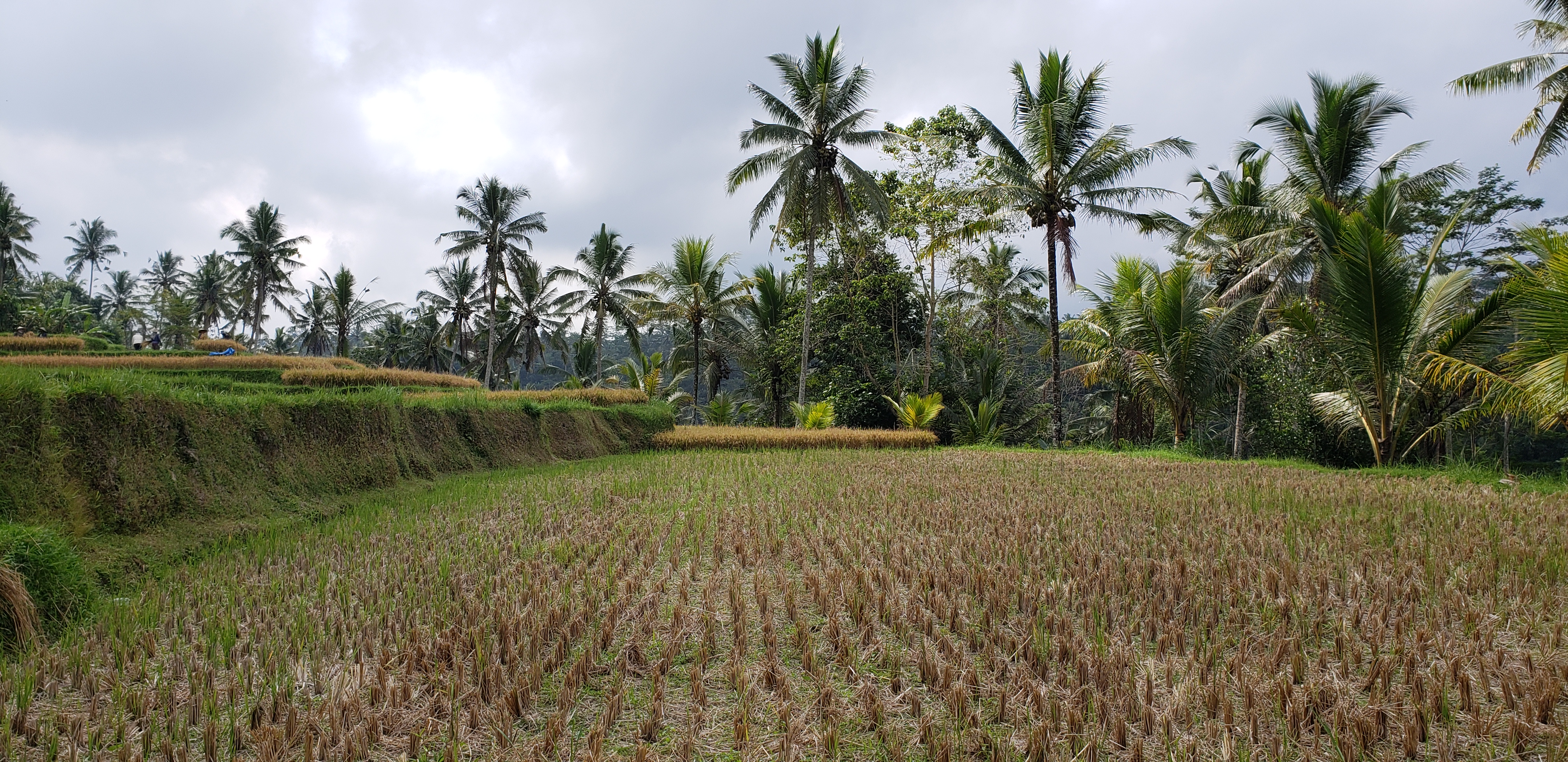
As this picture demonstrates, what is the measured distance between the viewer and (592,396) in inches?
634

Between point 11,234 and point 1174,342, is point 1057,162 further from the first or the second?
point 11,234

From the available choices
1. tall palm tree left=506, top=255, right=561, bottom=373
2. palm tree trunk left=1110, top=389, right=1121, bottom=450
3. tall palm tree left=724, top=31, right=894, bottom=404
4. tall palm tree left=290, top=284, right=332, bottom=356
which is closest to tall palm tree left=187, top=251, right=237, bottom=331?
tall palm tree left=290, top=284, right=332, bottom=356

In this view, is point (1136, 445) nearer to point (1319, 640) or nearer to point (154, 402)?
point (1319, 640)

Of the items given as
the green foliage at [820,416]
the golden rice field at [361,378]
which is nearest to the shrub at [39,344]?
the golden rice field at [361,378]

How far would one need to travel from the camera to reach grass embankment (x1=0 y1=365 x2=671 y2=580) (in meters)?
3.88

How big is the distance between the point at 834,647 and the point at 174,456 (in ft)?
16.2

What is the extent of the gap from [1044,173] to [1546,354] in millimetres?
9995

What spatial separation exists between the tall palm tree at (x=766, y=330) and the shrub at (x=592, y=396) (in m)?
6.86

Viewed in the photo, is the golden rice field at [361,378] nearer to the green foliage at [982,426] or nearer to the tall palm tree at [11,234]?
the green foliage at [982,426]

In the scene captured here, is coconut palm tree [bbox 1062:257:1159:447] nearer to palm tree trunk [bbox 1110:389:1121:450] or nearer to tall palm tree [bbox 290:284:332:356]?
palm tree trunk [bbox 1110:389:1121:450]

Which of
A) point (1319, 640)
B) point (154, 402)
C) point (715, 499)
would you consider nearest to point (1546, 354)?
point (1319, 640)

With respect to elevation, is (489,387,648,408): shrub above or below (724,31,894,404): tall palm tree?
below

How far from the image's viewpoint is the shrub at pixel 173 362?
507 inches

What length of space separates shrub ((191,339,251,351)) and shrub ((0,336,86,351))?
4.59 m
